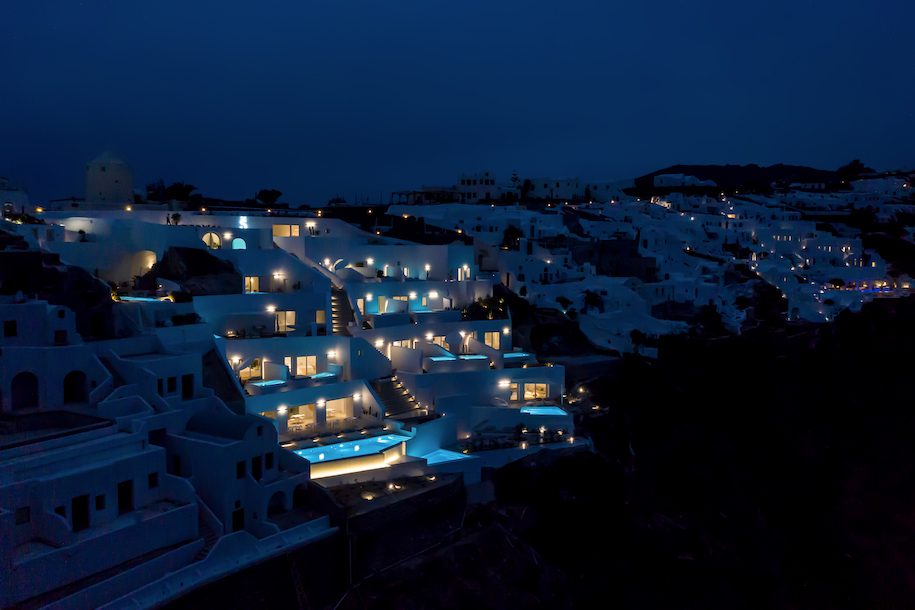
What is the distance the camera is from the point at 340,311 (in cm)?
2555

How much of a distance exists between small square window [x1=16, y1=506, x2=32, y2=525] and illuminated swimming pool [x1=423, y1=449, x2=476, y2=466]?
10.3m

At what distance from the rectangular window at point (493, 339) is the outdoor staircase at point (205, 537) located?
15247 millimetres

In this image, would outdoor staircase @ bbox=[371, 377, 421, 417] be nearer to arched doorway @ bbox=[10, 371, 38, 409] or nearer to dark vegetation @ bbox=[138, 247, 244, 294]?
dark vegetation @ bbox=[138, 247, 244, 294]

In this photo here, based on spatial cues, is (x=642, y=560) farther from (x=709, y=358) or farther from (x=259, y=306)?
(x=259, y=306)

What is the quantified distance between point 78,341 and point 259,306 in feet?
22.3

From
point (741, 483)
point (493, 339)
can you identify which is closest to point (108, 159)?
point (493, 339)

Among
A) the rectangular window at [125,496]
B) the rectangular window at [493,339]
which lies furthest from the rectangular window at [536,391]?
the rectangular window at [125,496]

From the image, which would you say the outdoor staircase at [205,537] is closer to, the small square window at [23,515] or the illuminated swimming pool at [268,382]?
the small square window at [23,515]

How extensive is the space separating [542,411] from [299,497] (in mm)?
9994

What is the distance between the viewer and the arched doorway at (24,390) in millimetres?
15391

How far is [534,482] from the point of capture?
2142cm

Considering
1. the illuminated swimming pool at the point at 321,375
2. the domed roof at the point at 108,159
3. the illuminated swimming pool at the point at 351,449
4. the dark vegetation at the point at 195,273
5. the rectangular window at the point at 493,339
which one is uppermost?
the domed roof at the point at 108,159

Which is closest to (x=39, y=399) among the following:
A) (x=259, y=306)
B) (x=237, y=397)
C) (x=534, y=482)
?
(x=237, y=397)

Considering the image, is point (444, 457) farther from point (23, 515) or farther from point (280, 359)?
point (23, 515)
